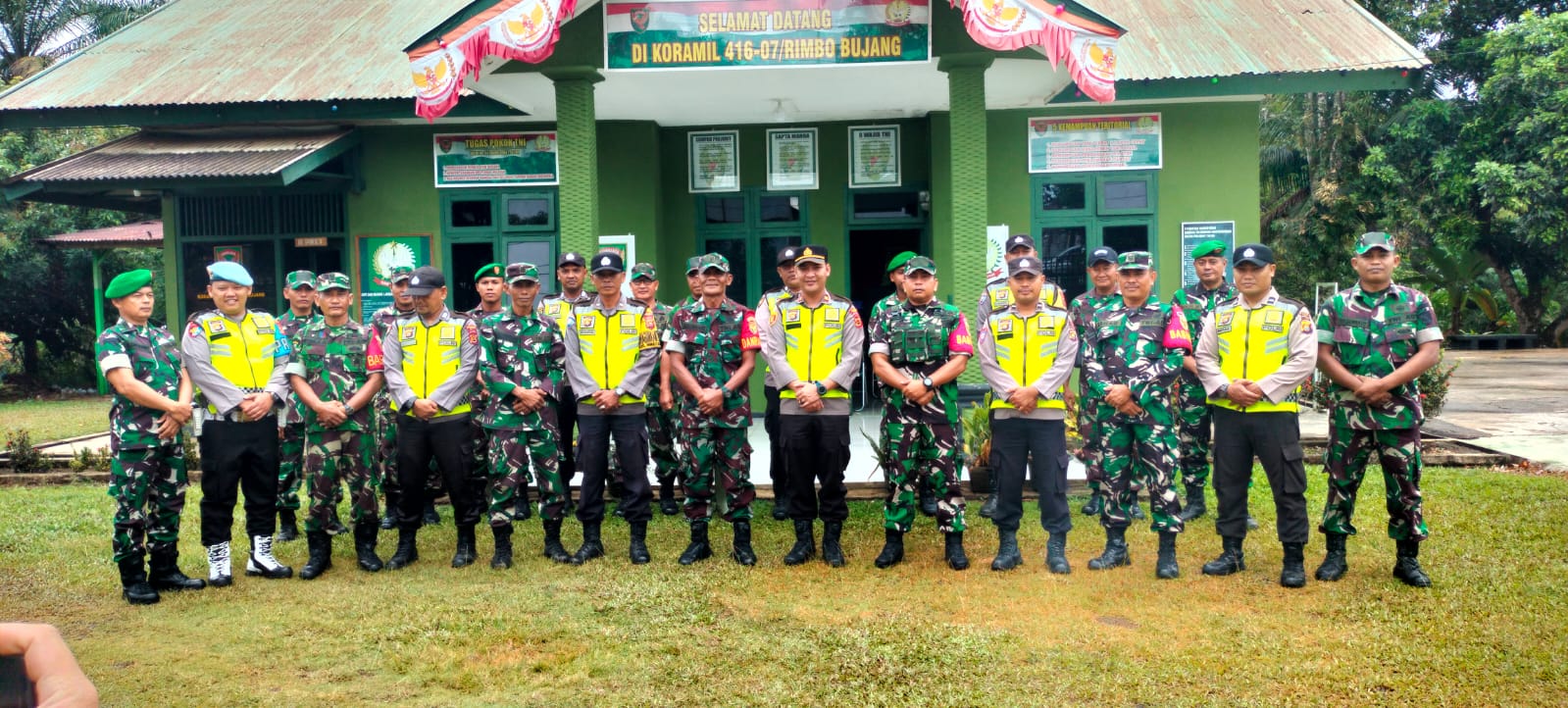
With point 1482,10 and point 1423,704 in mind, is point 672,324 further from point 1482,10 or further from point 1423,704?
point 1482,10

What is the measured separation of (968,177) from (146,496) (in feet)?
19.7

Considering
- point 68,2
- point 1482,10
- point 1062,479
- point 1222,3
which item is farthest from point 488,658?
point 68,2

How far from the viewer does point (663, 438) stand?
23.2ft

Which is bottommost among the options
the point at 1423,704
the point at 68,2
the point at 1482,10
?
the point at 1423,704

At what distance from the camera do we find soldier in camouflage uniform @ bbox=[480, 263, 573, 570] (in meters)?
5.89

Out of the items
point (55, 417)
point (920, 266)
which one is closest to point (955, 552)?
point (920, 266)

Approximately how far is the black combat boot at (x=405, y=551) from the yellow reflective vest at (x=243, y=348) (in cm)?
116

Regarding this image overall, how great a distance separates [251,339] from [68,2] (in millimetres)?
24312

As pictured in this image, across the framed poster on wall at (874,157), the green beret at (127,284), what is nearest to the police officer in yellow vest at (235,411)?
the green beret at (127,284)

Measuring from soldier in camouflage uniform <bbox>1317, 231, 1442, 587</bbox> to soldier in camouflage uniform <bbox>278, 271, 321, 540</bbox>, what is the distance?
19.4 ft

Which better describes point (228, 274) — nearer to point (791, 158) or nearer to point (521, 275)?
point (521, 275)

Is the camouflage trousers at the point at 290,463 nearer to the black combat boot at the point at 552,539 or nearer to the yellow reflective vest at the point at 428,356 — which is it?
the yellow reflective vest at the point at 428,356

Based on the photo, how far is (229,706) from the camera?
154 inches

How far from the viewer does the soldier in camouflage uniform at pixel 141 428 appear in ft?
17.4
